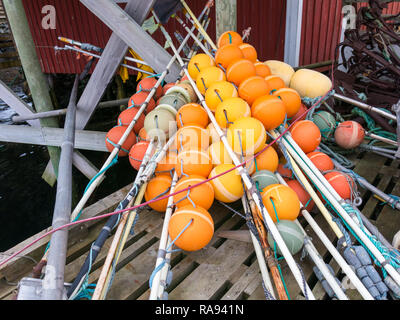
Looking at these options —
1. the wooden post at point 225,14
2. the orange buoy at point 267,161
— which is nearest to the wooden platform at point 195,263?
the orange buoy at point 267,161

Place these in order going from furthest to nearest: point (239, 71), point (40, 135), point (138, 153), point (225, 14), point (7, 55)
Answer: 1. point (7, 55)
2. point (40, 135)
3. point (225, 14)
4. point (239, 71)
5. point (138, 153)

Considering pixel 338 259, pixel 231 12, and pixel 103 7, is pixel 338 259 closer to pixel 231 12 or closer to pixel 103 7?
pixel 231 12

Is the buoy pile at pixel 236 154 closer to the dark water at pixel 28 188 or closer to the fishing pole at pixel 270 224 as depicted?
the fishing pole at pixel 270 224

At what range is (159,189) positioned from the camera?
264cm

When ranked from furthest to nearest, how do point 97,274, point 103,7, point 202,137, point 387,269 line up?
point 103,7 < point 202,137 < point 97,274 < point 387,269

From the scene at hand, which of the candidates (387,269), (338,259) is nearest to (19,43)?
(338,259)

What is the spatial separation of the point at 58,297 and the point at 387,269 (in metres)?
1.99

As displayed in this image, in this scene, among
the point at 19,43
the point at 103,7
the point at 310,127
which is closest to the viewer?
the point at 310,127

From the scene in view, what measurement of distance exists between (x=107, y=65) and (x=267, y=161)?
104 inches

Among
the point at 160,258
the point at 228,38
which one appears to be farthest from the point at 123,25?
the point at 160,258

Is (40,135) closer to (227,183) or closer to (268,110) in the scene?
(227,183)

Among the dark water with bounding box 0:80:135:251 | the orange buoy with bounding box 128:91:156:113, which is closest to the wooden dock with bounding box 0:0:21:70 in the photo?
the dark water with bounding box 0:80:135:251

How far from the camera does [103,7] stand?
11.9ft

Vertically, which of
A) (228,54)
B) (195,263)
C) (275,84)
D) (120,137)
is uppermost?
(228,54)
